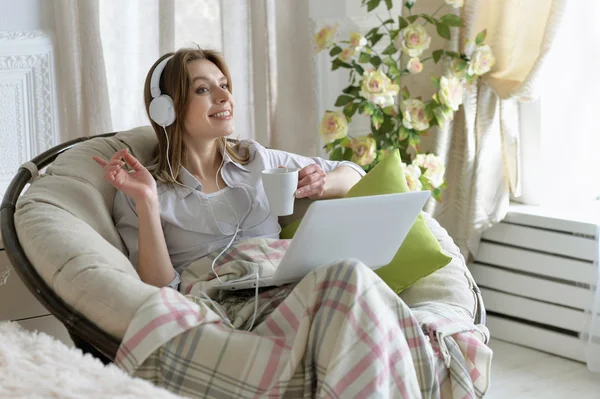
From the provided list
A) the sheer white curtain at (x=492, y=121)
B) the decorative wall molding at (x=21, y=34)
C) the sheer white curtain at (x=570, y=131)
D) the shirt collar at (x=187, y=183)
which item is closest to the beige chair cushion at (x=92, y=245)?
the shirt collar at (x=187, y=183)

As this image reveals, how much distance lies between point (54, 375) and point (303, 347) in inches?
19.9

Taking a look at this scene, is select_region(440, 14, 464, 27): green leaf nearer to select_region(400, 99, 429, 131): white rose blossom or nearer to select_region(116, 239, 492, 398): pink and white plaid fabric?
select_region(400, 99, 429, 131): white rose blossom

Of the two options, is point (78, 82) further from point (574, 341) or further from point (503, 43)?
point (574, 341)

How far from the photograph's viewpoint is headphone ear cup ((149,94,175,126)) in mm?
2111

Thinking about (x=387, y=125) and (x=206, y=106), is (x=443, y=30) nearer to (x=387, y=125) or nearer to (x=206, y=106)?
(x=387, y=125)

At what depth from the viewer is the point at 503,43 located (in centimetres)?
307

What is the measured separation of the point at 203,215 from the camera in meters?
2.17

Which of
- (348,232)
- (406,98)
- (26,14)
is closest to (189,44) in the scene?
(26,14)

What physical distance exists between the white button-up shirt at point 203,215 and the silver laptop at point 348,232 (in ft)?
1.14

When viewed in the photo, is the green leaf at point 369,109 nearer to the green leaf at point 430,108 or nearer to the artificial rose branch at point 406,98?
the artificial rose branch at point 406,98

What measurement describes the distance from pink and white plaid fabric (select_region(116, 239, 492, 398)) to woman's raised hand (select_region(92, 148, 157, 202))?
41cm

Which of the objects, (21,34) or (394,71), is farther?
(394,71)

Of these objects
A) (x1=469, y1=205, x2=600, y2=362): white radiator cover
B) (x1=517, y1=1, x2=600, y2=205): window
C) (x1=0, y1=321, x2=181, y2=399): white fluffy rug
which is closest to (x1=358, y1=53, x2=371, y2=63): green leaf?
(x1=517, y1=1, x2=600, y2=205): window

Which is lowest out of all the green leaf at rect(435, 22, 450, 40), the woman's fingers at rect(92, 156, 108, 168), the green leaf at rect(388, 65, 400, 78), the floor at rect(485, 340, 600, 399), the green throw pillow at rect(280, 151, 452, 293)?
the floor at rect(485, 340, 600, 399)
